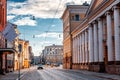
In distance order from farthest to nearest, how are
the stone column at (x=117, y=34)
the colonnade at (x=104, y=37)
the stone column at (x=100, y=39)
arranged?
the stone column at (x=100, y=39)
the colonnade at (x=104, y=37)
the stone column at (x=117, y=34)

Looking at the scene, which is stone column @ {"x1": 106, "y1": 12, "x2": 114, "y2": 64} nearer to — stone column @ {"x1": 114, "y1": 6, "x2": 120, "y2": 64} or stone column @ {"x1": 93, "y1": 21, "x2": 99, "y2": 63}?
stone column @ {"x1": 114, "y1": 6, "x2": 120, "y2": 64}

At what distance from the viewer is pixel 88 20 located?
233 feet

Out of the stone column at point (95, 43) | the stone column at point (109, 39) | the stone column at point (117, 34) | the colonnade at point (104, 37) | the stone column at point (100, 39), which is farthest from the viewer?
the stone column at point (95, 43)

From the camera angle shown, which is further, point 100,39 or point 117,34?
point 100,39

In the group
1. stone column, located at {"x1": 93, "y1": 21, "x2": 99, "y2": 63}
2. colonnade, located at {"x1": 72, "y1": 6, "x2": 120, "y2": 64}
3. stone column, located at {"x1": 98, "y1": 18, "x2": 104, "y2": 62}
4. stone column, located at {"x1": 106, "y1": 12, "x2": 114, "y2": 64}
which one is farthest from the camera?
stone column, located at {"x1": 93, "y1": 21, "x2": 99, "y2": 63}

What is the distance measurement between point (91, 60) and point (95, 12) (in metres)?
10.2

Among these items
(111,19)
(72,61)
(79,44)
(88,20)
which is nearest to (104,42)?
(111,19)

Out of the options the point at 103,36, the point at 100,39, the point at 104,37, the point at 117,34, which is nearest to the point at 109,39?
the point at 117,34

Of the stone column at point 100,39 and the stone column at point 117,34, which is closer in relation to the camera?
the stone column at point 117,34

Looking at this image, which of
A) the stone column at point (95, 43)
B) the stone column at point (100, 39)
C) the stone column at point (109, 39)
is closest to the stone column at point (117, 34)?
the stone column at point (109, 39)

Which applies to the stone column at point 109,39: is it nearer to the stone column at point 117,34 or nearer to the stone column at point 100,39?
the stone column at point 117,34

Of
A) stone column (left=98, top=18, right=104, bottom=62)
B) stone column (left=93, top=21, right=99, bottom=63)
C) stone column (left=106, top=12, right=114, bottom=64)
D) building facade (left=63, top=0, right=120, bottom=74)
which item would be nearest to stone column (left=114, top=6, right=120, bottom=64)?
building facade (left=63, top=0, right=120, bottom=74)

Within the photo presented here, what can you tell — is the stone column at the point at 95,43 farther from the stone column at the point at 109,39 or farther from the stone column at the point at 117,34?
the stone column at the point at 117,34

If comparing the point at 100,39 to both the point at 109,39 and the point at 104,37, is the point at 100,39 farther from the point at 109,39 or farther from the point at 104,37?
the point at 109,39
